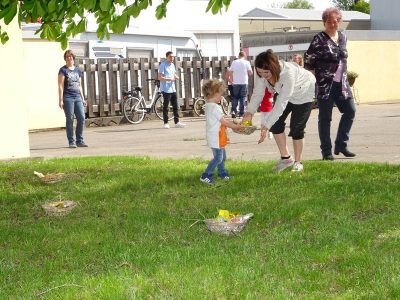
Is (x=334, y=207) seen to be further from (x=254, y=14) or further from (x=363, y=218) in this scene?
(x=254, y=14)

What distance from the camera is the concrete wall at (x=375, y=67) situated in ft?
124

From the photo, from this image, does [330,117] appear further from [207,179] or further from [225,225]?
[225,225]

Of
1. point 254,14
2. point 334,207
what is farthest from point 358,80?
point 254,14

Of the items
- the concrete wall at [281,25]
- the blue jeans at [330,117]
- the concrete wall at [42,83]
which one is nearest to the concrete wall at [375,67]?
the concrete wall at [42,83]

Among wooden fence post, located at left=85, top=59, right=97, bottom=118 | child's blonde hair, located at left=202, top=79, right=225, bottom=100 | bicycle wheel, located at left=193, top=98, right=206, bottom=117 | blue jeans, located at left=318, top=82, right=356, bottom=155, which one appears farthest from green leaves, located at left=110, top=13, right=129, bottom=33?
bicycle wheel, located at left=193, top=98, right=206, bottom=117

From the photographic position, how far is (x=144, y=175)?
11.6 metres

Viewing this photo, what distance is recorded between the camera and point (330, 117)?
13.0m

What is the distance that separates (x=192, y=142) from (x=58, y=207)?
866 cm

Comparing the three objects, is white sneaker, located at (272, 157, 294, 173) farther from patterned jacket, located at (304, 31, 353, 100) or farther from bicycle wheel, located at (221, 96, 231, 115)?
bicycle wheel, located at (221, 96, 231, 115)

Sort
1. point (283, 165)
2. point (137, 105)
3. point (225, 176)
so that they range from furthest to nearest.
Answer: point (137, 105) → point (283, 165) → point (225, 176)

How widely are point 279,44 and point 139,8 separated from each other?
3475cm

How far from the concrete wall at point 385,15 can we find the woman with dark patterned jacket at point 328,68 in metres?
49.1

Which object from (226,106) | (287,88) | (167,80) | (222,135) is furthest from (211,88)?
(226,106)

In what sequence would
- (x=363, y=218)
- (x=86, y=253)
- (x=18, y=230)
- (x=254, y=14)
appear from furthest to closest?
1. (x=254, y=14)
2. (x=18, y=230)
3. (x=363, y=218)
4. (x=86, y=253)
